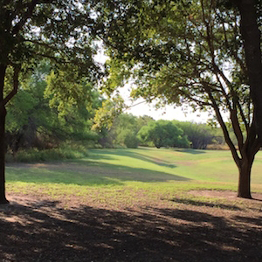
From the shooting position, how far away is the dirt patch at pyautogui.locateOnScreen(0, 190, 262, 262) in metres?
4.46

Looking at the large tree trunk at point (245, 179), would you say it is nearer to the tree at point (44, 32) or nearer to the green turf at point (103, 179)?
the green turf at point (103, 179)

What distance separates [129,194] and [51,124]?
16.9m

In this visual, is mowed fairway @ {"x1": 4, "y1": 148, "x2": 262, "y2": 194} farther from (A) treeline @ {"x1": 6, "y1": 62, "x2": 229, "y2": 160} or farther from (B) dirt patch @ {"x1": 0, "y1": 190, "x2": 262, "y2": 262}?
(B) dirt patch @ {"x1": 0, "y1": 190, "x2": 262, "y2": 262}

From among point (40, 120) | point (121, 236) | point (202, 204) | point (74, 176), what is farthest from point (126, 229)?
point (40, 120)

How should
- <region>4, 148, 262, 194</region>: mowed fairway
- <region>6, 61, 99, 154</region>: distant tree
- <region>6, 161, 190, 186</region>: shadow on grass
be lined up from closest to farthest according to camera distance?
<region>4, 148, 262, 194</region>: mowed fairway, <region>6, 161, 190, 186</region>: shadow on grass, <region>6, 61, 99, 154</region>: distant tree

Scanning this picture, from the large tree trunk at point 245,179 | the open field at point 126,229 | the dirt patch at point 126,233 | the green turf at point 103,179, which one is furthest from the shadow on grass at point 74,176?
the dirt patch at point 126,233

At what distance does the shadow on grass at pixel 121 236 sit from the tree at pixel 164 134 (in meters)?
83.5

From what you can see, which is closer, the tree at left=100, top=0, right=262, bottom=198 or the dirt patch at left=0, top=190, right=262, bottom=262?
the dirt patch at left=0, top=190, right=262, bottom=262

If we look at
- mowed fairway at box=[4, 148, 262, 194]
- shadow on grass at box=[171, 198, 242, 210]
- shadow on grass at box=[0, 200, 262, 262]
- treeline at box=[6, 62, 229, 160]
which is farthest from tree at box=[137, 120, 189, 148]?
shadow on grass at box=[0, 200, 262, 262]

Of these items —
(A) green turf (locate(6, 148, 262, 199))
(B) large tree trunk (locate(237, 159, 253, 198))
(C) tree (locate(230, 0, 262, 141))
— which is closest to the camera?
(C) tree (locate(230, 0, 262, 141))

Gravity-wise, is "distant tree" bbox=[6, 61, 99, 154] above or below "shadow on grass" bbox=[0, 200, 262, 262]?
above

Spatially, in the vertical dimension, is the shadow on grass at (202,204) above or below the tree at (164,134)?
below

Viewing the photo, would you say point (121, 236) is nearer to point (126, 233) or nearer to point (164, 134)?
point (126, 233)

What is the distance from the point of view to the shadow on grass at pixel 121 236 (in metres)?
4.42
